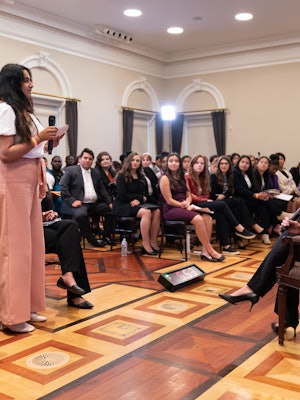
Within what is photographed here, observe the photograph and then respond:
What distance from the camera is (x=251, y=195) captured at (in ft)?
22.5

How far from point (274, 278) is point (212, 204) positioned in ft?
9.88

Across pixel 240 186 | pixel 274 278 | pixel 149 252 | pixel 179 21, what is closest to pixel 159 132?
pixel 179 21

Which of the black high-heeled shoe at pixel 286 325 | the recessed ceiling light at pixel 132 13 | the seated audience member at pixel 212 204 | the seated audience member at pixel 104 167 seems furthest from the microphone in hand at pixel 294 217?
the recessed ceiling light at pixel 132 13

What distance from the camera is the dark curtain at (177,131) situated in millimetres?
11445

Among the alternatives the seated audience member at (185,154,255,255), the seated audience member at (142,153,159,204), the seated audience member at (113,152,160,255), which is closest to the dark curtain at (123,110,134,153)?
the seated audience member at (142,153,159,204)

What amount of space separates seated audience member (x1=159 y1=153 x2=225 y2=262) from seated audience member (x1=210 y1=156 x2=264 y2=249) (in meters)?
0.79

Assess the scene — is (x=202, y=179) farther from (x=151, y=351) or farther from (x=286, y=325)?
(x=151, y=351)

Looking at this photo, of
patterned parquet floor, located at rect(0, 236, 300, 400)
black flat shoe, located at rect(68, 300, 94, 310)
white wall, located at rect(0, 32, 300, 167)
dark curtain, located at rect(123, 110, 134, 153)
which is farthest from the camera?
dark curtain, located at rect(123, 110, 134, 153)

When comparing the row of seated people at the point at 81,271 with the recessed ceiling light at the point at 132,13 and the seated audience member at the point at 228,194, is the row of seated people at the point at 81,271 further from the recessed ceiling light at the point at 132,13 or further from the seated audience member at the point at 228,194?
the recessed ceiling light at the point at 132,13

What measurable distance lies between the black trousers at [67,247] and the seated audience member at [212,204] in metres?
2.68

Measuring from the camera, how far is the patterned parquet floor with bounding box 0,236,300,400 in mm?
2420

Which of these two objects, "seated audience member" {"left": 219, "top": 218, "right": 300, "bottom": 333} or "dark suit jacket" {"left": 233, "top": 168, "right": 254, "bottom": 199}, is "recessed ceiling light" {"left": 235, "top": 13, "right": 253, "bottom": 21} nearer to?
"dark suit jacket" {"left": 233, "top": 168, "right": 254, "bottom": 199}

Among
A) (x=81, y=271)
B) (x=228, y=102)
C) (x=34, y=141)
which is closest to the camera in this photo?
(x=34, y=141)

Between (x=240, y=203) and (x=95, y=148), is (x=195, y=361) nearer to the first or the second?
(x=240, y=203)
